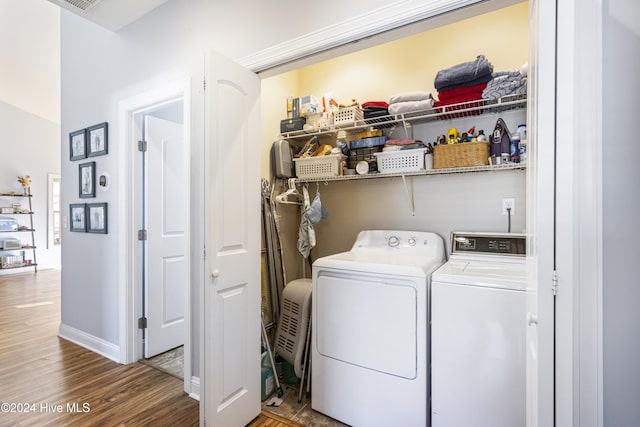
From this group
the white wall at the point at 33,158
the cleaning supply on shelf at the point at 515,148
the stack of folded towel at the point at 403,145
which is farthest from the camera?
the white wall at the point at 33,158

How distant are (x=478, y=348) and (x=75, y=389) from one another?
2.53 meters

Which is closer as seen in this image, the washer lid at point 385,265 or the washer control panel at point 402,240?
the washer lid at point 385,265

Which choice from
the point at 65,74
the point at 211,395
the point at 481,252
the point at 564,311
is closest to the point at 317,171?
the point at 481,252

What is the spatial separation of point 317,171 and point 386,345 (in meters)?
1.37

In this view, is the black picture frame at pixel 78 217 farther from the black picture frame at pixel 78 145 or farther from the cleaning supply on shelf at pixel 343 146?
the cleaning supply on shelf at pixel 343 146

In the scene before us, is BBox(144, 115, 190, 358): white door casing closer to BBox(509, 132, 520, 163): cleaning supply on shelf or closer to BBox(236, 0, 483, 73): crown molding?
BBox(236, 0, 483, 73): crown molding

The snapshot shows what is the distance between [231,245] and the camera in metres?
1.64

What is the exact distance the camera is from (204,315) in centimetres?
148

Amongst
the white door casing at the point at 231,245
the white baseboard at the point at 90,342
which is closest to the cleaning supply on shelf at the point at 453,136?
the white door casing at the point at 231,245

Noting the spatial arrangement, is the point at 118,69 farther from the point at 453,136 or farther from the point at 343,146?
the point at 453,136

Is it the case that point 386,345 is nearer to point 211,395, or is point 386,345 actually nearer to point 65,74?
point 211,395

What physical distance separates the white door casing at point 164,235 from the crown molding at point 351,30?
125cm

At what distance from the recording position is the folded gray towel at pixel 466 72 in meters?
1.81

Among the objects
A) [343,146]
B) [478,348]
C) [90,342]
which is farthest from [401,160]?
[90,342]
